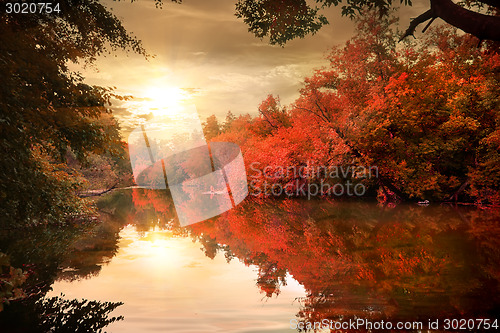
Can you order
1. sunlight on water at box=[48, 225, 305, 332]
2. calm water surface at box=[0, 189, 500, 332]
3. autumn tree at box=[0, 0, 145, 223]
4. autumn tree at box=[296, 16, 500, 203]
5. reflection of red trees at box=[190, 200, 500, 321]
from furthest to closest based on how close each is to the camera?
autumn tree at box=[296, 16, 500, 203] → autumn tree at box=[0, 0, 145, 223] → reflection of red trees at box=[190, 200, 500, 321] → calm water surface at box=[0, 189, 500, 332] → sunlight on water at box=[48, 225, 305, 332]

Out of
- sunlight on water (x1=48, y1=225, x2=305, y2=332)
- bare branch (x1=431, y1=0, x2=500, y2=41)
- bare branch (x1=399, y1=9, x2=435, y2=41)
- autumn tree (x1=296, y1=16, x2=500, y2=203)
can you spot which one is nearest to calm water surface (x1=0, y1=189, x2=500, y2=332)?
sunlight on water (x1=48, y1=225, x2=305, y2=332)

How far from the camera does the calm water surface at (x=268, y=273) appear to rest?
6547mm

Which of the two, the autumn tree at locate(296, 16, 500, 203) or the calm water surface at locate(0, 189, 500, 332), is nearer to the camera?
the calm water surface at locate(0, 189, 500, 332)

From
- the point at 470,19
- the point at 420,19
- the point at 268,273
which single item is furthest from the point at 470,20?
the point at 268,273

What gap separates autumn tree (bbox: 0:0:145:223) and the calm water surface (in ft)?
7.81

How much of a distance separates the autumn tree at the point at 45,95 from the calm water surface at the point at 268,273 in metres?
2.38

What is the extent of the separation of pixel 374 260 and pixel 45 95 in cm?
1002

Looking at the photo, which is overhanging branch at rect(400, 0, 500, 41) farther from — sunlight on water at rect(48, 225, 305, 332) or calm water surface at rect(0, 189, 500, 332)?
sunlight on water at rect(48, 225, 305, 332)

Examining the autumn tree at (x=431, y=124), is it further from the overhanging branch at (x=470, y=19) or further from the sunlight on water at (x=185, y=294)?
the sunlight on water at (x=185, y=294)

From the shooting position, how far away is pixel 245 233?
17.1 m

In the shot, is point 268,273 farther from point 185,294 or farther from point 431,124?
point 431,124

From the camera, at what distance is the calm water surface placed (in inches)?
258

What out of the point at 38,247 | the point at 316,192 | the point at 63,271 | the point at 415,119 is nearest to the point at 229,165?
the point at 316,192

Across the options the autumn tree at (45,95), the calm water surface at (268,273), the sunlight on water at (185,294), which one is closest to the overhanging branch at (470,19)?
the calm water surface at (268,273)
